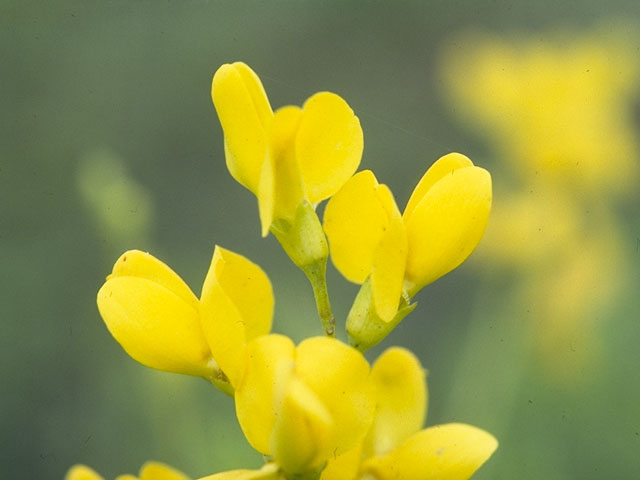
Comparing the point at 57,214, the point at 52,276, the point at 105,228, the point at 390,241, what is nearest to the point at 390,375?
the point at 390,241

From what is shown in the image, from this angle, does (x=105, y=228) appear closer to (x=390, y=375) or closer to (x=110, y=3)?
(x=390, y=375)

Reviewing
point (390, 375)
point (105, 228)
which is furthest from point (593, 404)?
point (390, 375)

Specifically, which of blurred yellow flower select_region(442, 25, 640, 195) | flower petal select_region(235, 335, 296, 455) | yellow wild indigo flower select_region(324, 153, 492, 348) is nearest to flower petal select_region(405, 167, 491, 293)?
yellow wild indigo flower select_region(324, 153, 492, 348)

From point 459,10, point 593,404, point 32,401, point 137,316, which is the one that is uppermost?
point 459,10

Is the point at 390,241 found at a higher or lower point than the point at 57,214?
higher

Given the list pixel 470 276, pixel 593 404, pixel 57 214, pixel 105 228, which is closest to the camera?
pixel 105 228

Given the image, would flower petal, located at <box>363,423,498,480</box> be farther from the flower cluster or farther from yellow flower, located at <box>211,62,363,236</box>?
yellow flower, located at <box>211,62,363,236</box>

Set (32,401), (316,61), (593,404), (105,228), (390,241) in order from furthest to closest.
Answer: (316,61) → (32,401) → (593,404) → (105,228) → (390,241)

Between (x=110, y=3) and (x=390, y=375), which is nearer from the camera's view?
(x=390, y=375)
